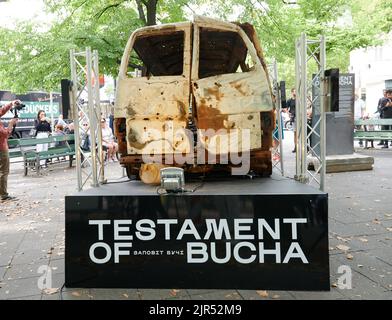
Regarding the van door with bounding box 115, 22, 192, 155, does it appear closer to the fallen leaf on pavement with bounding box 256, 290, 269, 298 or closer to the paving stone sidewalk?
the paving stone sidewalk

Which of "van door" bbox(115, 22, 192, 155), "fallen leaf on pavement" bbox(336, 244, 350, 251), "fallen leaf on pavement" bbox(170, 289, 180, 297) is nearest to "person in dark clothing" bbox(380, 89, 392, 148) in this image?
"fallen leaf on pavement" bbox(336, 244, 350, 251)

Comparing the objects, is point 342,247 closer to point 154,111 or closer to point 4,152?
point 154,111

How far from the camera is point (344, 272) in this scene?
14.2 ft

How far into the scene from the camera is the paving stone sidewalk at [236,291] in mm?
3961

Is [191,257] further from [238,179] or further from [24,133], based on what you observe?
[24,133]

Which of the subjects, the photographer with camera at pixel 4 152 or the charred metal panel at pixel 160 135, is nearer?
the charred metal panel at pixel 160 135

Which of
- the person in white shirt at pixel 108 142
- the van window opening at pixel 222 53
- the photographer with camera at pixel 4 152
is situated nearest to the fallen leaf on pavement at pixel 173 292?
the van window opening at pixel 222 53

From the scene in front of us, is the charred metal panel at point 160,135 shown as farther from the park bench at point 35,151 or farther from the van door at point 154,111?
the park bench at point 35,151

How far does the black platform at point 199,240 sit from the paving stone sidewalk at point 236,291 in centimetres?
12

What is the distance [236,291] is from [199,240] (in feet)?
1.91

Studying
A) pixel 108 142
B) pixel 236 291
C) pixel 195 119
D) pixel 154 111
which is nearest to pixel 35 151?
pixel 108 142

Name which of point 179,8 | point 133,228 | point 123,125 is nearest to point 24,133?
point 179,8

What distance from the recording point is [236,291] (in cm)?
400
